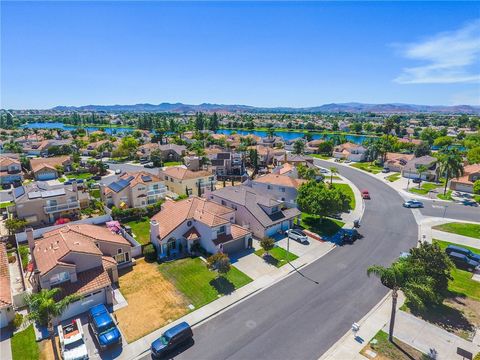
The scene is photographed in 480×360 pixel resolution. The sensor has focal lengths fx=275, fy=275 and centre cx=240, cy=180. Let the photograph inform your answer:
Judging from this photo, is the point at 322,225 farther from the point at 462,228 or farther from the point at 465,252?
the point at 462,228

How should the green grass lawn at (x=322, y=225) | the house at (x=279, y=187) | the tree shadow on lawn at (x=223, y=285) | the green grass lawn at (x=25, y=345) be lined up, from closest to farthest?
the green grass lawn at (x=25, y=345) < the tree shadow on lawn at (x=223, y=285) < the green grass lawn at (x=322, y=225) < the house at (x=279, y=187)

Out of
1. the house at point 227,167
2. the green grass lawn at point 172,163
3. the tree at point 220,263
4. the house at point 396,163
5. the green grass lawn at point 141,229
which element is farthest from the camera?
the green grass lawn at point 172,163

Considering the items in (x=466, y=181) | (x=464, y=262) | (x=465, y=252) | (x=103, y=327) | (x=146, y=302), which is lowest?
(x=146, y=302)

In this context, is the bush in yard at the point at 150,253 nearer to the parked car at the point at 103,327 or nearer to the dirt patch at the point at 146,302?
the dirt patch at the point at 146,302

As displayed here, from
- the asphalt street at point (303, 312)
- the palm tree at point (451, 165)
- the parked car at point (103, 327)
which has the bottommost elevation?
the asphalt street at point (303, 312)

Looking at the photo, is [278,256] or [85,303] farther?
[278,256]

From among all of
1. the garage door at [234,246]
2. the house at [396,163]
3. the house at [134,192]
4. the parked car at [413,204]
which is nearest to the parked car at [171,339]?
the garage door at [234,246]

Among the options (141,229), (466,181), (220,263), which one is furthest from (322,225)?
(466,181)

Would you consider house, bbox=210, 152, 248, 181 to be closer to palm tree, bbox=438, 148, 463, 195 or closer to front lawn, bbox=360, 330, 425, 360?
palm tree, bbox=438, 148, 463, 195

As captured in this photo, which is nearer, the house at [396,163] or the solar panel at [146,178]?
the solar panel at [146,178]
